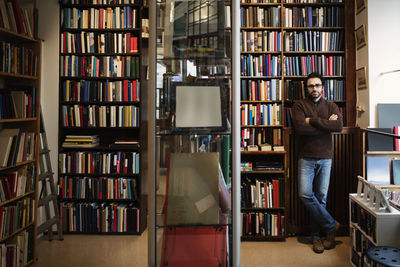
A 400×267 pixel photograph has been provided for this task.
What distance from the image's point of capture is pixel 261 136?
12.9ft

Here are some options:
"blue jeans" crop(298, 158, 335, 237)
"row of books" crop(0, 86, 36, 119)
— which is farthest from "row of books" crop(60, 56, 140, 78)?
"blue jeans" crop(298, 158, 335, 237)

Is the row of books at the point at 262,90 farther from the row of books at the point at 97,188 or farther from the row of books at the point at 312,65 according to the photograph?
the row of books at the point at 97,188

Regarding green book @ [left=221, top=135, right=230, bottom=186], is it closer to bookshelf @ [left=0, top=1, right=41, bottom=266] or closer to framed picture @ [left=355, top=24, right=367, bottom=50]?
bookshelf @ [left=0, top=1, right=41, bottom=266]

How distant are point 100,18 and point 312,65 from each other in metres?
2.44

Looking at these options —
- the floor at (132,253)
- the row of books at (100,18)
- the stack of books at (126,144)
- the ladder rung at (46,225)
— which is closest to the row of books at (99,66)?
the row of books at (100,18)

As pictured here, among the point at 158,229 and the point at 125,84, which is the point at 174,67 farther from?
the point at 125,84

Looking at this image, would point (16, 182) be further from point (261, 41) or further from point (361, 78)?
point (361, 78)

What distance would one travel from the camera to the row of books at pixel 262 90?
3867 millimetres

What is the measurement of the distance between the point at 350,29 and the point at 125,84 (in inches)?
102

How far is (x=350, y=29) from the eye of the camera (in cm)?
385

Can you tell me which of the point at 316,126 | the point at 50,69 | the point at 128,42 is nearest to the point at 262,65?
the point at 316,126

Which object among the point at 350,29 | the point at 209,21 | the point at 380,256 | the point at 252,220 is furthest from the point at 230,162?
the point at 350,29

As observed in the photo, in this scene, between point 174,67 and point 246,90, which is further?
point 246,90

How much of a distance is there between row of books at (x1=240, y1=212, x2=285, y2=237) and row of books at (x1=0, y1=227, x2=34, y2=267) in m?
2.05
